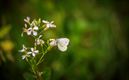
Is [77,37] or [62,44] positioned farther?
[77,37]

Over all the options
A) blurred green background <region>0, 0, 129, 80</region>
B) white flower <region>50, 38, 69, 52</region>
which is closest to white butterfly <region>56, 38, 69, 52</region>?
white flower <region>50, 38, 69, 52</region>

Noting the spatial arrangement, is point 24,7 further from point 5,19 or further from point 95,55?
point 95,55

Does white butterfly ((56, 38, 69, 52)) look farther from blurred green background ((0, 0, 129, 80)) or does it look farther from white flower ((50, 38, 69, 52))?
blurred green background ((0, 0, 129, 80))

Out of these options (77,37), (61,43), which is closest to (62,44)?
(61,43)

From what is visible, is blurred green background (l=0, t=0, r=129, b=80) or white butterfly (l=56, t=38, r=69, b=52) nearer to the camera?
white butterfly (l=56, t=38, r=69, b=52)

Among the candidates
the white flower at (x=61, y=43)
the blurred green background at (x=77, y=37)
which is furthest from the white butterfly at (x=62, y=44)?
the blurred green background at (x=77, y=37)

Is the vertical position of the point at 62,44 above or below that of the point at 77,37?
above

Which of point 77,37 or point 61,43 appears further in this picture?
point 77,37

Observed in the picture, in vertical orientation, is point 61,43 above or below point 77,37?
above

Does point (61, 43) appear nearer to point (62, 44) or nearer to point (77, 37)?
point (62, 44)

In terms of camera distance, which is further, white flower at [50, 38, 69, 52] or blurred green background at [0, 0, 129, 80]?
blurred green background at [0, 0, 129, 80]
